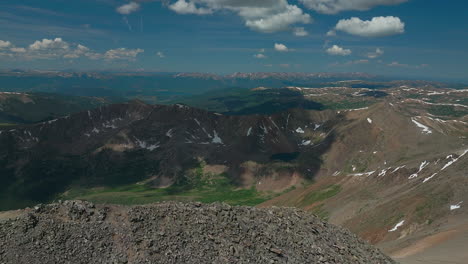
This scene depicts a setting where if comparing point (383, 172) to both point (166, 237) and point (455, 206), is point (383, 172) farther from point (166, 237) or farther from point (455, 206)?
point (166, 237)

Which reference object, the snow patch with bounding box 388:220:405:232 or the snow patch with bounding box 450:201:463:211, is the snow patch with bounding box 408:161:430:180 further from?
the snow patch with bounding box 388:220:405:232

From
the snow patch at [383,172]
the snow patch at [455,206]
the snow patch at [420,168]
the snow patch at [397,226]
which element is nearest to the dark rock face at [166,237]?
the snow patch at [397,226]

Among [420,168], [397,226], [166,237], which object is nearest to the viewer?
[166,237]

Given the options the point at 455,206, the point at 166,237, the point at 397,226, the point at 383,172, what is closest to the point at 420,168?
the point at 383,172

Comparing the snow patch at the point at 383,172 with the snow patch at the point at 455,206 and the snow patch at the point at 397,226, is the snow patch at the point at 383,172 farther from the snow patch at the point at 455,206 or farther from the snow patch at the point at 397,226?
the snow patch at the point at 397,226

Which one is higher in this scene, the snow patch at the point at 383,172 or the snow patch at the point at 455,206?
the snow patch at the point at 455,206

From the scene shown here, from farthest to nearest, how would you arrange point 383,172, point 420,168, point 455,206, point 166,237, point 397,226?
1. point 383,172
2. point 420,168
3. point 397,226
4. point 455,206
5. point 166,237

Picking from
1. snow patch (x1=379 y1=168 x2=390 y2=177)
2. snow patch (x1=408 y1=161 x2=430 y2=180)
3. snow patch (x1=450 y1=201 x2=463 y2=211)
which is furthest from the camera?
snow patch (x1=379 y1=168 x2=390 y2=177)

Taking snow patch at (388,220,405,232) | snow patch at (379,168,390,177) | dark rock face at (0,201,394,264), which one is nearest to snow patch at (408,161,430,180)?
snow patch at (379,168,390,177)
